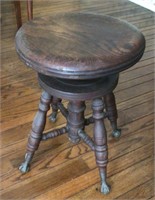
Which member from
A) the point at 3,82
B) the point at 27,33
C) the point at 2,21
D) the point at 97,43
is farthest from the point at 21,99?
the point at 2,21

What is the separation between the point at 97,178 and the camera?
3.53 feet

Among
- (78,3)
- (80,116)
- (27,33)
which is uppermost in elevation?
(27,33)

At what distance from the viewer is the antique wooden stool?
2.47 feet

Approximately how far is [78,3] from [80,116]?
6.25 feet

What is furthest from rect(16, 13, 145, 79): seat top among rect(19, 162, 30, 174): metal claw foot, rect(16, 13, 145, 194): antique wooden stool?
rect(19, 162, 30, 174): metal claw foot

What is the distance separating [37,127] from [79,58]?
34 cm

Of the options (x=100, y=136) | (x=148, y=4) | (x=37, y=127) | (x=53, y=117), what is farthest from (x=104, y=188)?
(x=148, y=4)

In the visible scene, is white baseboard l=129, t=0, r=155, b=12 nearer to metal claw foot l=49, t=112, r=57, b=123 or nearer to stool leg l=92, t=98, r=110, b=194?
metal claw foot l=49, t=112, r=57, b=123

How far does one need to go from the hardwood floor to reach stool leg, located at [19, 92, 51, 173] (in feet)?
0.16

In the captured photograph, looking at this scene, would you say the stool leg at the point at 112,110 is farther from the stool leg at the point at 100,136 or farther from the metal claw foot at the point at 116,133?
the stool leg at the point at 100,136

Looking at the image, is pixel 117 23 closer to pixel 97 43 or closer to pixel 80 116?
pixel 97 43

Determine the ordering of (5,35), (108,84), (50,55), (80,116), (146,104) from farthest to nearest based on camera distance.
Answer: (5,35) < (146,104) < (80,116) < (108,84) < (50,55)

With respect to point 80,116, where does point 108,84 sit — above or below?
above

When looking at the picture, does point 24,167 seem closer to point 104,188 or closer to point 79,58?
point 104,188
